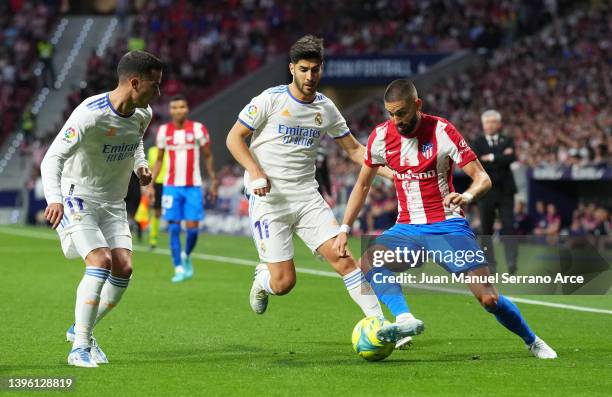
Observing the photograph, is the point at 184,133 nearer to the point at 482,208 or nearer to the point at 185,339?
the point at 482,208

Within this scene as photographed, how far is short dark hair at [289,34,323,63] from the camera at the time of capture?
9773 mm

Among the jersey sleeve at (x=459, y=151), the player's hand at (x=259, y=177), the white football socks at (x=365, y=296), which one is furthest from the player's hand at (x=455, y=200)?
the player's hand at (x=259, y=177)

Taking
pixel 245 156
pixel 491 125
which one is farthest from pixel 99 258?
pixel 491 125

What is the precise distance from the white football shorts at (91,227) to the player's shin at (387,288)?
74.4 inches

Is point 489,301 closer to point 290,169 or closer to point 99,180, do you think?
point 290,169

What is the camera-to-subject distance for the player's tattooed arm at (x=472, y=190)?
29.0 feet

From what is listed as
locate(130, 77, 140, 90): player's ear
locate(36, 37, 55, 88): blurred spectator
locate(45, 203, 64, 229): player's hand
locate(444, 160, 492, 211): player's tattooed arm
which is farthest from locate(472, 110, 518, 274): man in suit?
locate(36, 37, 55, 88): blurred spectator

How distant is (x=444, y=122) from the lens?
9586 mm

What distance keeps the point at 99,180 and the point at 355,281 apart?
2122 mm

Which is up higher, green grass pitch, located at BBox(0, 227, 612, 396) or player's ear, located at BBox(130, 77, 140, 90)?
player's ear, located at BBox(130, 77, 140, 90)

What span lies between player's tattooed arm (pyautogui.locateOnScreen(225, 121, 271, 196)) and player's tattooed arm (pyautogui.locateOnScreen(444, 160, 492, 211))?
1481 mm

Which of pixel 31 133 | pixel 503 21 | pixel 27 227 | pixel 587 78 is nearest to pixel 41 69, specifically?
pixel 31 133

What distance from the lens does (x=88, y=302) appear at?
367 inches

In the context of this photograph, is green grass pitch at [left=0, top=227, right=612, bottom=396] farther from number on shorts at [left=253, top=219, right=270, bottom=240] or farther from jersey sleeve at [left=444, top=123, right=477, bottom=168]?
jersey sleeve at [left=444, top=123, right=477, bottom=168]
